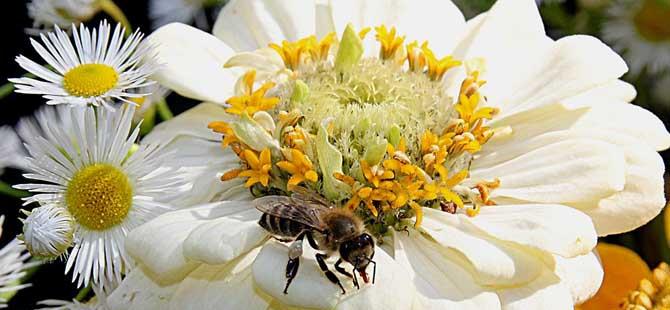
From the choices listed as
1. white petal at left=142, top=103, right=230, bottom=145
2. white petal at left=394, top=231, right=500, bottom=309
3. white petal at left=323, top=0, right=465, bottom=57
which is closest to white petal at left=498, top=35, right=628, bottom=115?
white petal at left=323, top=0, right=465, bottom=57

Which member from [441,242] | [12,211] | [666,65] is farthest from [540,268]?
[12,211]

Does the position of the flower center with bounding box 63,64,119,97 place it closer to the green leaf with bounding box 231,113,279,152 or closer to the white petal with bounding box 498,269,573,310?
the green leaf with bounding box 231,113,279,152

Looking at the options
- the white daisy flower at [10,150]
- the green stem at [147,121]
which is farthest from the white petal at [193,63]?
the white daisy flower at [10,150]

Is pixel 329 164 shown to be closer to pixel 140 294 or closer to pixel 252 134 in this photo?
pixel 252 134

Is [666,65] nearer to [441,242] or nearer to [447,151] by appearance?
[447,151]

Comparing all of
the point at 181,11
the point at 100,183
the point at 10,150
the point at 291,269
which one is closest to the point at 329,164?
the point at 291,269

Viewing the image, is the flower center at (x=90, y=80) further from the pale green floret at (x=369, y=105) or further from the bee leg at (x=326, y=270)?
the bee leg at (x=326, y=270)
